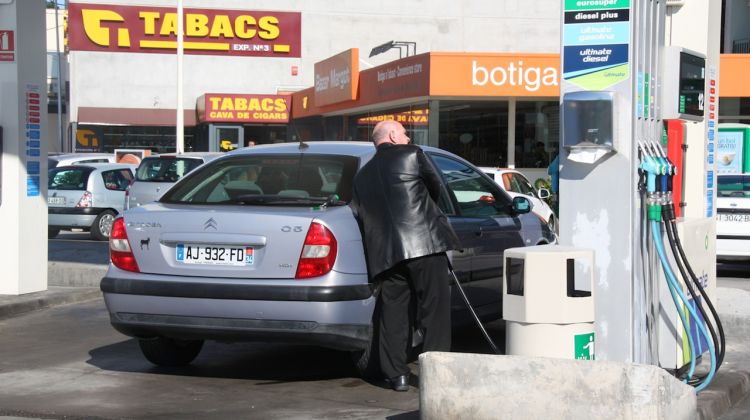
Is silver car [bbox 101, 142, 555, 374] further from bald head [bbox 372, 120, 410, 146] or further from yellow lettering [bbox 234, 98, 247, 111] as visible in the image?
yellow lettering [bbox 234, 98, 247, 111]

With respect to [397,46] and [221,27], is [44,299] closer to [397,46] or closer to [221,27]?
[221,27]

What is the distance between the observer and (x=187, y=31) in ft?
138

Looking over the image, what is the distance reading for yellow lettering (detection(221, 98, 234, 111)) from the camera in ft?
130

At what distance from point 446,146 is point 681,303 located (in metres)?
23.0

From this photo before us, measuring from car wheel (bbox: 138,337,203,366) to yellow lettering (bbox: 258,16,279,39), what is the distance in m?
35.7

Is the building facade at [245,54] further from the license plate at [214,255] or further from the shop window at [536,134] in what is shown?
the license plate at [214,255]

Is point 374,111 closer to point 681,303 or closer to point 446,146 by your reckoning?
point 446,146

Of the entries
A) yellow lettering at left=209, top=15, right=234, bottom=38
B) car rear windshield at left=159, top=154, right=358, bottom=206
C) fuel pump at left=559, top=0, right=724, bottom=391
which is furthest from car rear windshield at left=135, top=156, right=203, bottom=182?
yellow lettering at left=209, top=15, right=234, bottom=38

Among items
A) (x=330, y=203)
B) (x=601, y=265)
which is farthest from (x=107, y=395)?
(x=601, y=265)

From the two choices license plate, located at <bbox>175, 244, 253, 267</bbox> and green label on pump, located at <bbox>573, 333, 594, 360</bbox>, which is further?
license plate, located at <bbox>175, 244, 253, 267</bbox>

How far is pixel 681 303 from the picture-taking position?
22.3 feet

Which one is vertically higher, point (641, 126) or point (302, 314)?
point (641, 126)

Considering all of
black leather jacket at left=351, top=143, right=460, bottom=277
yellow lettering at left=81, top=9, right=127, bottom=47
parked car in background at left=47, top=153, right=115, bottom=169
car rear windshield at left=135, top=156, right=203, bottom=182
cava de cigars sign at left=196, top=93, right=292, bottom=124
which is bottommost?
black leather jacket at left=351, top=143, right=460, bottom=277

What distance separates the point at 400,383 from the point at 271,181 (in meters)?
1.64
